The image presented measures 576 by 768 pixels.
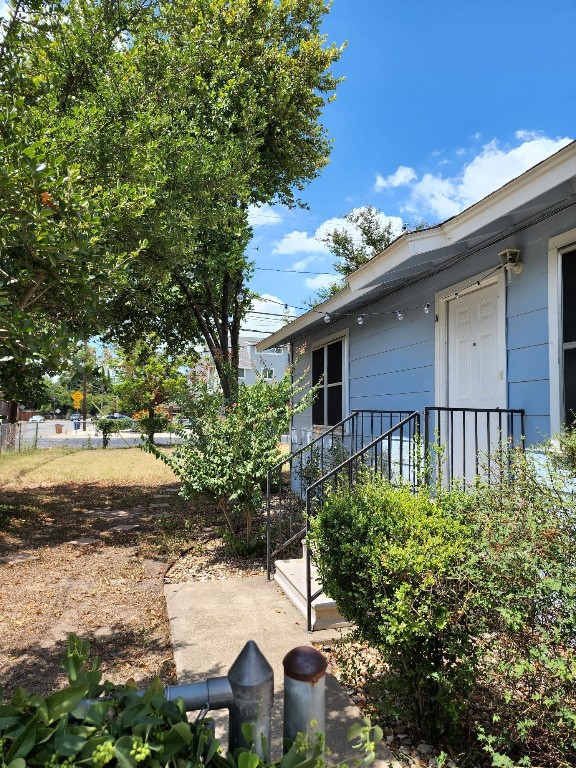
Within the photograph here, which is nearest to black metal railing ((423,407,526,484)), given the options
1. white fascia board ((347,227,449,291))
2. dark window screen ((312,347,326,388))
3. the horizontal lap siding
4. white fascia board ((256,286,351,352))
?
the horizontal lap siding

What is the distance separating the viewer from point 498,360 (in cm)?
460

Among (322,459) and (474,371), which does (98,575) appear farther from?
(474,371)

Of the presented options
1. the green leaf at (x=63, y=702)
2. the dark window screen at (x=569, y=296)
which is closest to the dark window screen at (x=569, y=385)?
the dark window screen at (x=569, y=296)

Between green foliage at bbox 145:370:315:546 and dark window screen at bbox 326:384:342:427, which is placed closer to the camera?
green foliage at bbox 145:370:315:546

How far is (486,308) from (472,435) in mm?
1230

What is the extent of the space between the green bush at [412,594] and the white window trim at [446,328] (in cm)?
220

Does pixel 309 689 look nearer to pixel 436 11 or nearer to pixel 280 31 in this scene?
pixel 436 11

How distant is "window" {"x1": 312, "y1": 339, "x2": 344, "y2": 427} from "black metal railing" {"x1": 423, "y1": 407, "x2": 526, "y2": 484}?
9.93 feet

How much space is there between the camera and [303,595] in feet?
14.0

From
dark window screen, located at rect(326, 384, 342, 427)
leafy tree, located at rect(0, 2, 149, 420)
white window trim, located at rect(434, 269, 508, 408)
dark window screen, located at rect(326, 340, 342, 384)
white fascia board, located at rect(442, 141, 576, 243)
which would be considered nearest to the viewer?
leafy tree, located at rect(0, 2, 149, 420)

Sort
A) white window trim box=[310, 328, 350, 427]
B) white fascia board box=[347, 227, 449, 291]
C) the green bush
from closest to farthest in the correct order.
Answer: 1. the green bush
2. white fascia board box=[347, 227, 449, 291]
3. white window trim box=[310, 328, 350, 427]

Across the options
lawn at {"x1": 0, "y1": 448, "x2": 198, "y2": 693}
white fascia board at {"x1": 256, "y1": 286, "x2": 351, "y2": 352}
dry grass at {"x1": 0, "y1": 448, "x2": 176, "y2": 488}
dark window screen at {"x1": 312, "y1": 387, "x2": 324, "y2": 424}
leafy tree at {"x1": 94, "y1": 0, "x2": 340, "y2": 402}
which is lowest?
lawn at {"x1": 0, "y1": 448, "x2": 198, "y2": 693}

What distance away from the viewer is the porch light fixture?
4.27 m

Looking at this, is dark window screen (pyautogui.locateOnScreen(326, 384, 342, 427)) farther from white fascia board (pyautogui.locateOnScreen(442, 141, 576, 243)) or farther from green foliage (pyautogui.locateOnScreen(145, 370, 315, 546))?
white fascia board (pyautogui.locateOnScreen(442, 141, 576, 243))
